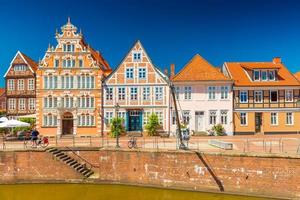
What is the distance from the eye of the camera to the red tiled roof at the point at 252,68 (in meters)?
32.1

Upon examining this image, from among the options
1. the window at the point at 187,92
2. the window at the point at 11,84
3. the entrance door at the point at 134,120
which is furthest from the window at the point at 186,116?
the window at the point at 11,84

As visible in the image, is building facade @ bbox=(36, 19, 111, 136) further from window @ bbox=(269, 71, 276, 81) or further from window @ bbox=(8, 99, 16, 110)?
window @ bbox=(269, 71, 276, 81)

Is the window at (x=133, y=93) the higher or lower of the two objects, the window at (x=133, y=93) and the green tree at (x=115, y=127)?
the higher

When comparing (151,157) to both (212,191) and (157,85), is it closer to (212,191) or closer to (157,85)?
(212,191)

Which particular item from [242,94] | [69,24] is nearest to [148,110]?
[242,94]

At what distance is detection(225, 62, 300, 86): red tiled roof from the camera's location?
105 ft

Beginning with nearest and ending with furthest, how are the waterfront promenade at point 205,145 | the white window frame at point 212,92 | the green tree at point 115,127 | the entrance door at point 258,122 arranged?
1. the waterfront promenade at point 205,145
2. the green tree at point 115,127
3. the white window frame at point 212,92
4. the entrance door at point 258,122

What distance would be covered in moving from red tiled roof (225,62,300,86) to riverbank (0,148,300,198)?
16.5 meters

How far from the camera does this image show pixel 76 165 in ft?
67.4

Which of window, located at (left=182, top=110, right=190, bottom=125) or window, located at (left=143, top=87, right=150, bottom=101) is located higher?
window, located at (left=143, top=87, right=150, bottom=101)

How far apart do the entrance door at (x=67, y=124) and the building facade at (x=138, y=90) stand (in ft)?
14.0

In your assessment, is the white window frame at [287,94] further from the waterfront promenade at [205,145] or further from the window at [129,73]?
the window at [129,73]

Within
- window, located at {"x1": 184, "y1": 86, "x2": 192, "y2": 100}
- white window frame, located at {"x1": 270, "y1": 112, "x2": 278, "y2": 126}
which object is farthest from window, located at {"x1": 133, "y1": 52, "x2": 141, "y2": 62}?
white window frame, located at {"x1": 270, "y1": 112, "x2": 278, "y2": 126}

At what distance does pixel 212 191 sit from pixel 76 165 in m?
10.0
